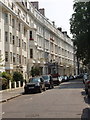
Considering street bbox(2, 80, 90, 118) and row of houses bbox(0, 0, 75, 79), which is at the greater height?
row of houses bbox(0, 0, 75, 79)

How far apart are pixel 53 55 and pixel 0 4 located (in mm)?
50349

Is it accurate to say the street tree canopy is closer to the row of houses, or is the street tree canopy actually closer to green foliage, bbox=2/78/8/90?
the row of houses

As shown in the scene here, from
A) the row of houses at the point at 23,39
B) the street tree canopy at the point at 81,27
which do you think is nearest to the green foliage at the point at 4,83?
the row of houses at the point at 23,39

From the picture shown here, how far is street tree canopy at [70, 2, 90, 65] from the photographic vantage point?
49.5 meters

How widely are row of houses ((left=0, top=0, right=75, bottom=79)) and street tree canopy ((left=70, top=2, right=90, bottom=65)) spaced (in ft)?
29.3

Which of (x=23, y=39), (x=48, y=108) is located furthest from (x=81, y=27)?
(x=48, y=108)

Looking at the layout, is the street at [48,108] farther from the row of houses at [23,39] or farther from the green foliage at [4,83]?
the green foliage at [4,83]

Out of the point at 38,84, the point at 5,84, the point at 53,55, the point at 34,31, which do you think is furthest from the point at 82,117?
the point at 53,55

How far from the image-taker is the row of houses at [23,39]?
43.2 meters

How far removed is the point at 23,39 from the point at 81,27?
1077 centimetres

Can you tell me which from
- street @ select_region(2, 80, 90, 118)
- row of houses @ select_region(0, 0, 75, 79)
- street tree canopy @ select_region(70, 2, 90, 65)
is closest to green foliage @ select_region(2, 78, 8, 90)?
row of houses @ select_region(0, 0, 75, 79)

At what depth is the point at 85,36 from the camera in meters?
49.5

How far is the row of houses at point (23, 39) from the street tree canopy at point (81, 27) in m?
8.93

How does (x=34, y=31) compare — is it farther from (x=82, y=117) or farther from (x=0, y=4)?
(x=82, y=117)
